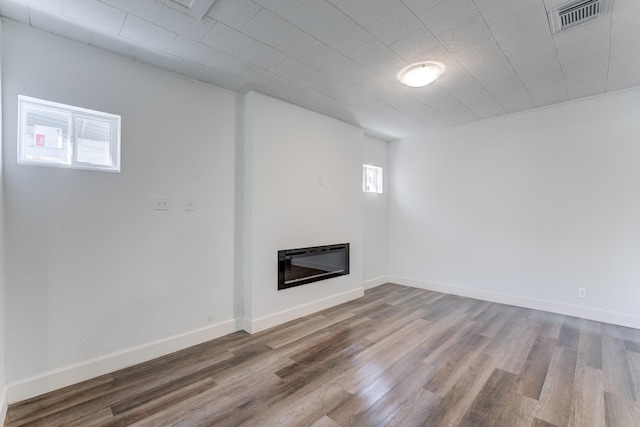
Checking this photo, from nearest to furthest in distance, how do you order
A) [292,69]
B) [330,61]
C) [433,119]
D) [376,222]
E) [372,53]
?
[372,53]
[330,61]
[292,69]
[433,119]
[376,222]

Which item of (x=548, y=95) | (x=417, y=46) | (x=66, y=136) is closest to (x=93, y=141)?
(x=66, y=136)

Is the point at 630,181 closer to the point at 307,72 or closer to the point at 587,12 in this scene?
the point at 587,12

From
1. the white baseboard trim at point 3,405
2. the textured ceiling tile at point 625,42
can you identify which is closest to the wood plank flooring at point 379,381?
the white baseboard trim at point 3,405

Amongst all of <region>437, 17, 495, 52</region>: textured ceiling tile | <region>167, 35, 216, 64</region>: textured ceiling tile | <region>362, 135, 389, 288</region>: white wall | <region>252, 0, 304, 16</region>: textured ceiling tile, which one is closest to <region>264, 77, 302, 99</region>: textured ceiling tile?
<region>167, 35, 216, 64</region>: textured ceiling tile

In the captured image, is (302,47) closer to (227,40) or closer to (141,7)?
(227,40)

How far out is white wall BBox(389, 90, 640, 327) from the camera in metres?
3.39

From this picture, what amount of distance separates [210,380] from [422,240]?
4016 millimetres

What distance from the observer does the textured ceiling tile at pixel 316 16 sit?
1946 mm

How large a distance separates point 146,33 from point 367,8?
5.58 feet

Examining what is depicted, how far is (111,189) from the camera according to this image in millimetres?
2453

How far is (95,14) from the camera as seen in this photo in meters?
2.00

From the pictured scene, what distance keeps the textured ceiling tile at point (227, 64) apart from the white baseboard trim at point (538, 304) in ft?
14.3

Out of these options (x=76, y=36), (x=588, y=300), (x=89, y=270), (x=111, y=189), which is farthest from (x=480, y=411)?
(x=76, y=36)

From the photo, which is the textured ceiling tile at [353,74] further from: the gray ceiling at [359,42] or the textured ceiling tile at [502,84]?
the textured ceiling tile at [502,84]
